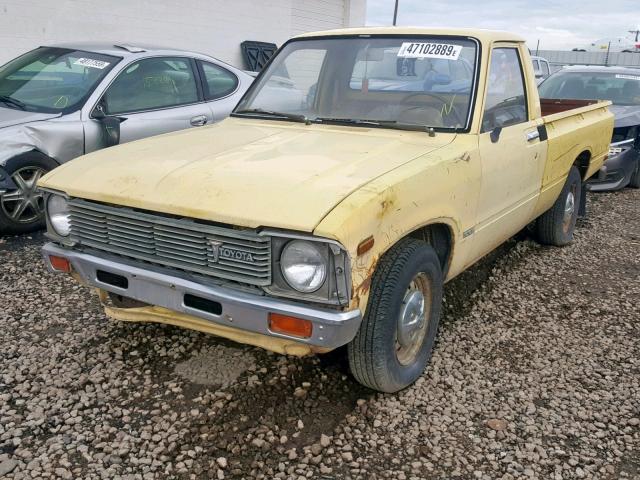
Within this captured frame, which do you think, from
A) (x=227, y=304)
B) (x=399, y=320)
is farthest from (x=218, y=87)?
(x=227, y=304)

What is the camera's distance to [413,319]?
2.94 metres

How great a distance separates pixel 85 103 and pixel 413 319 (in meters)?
3.79

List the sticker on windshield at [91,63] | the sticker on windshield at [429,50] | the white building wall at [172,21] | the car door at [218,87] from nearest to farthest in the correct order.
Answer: the sticker on windshield at [429,50], the sticker on windshield at [91,63], the car door at [218,87], the white building wall at [172,21]

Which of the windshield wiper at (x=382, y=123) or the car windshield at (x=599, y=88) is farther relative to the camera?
the car windshield at (x=599, y=88)

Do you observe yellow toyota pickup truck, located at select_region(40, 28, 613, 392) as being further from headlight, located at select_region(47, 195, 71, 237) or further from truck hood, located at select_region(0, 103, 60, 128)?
truck hood, located at select_region(0, 103, 60, 128)

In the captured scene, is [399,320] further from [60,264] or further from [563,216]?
[563,216]

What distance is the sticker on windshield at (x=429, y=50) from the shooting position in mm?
3506

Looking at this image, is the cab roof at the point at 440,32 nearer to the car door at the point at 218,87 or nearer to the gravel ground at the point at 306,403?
the gravel ground at the point at 306,403

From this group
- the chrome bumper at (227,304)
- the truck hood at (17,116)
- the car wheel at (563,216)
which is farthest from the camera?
the car wheel at (563,216)

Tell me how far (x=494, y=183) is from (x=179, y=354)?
2.04m

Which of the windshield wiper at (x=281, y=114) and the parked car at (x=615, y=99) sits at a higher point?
the windshield wiper at (x=281, y=114)

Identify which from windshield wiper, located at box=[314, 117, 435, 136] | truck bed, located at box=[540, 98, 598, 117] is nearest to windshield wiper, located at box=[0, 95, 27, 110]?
windshield wiper, located at box=[314, 117, 435, 136]

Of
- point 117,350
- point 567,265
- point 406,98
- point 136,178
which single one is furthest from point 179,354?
point 567,265

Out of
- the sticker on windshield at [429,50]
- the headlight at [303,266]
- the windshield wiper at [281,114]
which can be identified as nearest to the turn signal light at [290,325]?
the headlight at [303,266]
